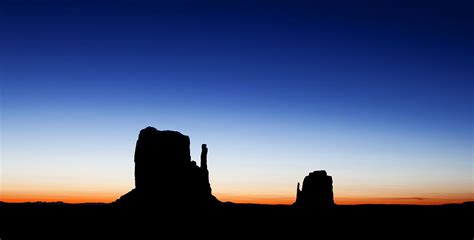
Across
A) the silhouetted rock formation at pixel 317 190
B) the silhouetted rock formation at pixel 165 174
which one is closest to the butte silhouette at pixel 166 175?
→ the silhouetted rock formation at pixel 165 174

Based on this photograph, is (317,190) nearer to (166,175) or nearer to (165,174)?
(166,175)

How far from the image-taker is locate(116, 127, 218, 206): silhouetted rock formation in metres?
101

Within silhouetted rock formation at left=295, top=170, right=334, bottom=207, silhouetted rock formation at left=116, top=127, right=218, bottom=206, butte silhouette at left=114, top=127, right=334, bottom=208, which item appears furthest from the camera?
silhouetted rock formation at left=295, top=170, right=334, bottom=207

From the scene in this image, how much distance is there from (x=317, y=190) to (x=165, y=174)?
55.8 m

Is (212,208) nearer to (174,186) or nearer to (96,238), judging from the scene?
(174,186)

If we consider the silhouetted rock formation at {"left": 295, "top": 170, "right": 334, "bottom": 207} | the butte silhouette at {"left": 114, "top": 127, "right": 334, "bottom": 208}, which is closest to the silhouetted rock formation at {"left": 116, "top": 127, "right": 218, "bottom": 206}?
the butte silhouette at {"left": 114, "top": 127, "right": 334, "bottom": 208}

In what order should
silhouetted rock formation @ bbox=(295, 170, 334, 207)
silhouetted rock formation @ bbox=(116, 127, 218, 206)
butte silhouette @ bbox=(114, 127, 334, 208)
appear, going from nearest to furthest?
1. butte silhouette @ bbox=(114, 127, 334, 208)
2. silhouetted rock formation @ bbox=(116, 127, 218, 206)
3. silhouetted rock formation @ bbox=(295, 170, 334, 207)

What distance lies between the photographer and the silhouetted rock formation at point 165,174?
100556 mm

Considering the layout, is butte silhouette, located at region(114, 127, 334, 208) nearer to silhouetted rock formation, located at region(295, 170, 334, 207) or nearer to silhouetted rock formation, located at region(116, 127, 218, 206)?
silhouetted rock formation, located at region(116, 127, 218, 206)

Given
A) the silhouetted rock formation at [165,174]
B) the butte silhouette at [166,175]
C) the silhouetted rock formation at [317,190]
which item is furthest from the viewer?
the silhouetted rock formation at [317,190]

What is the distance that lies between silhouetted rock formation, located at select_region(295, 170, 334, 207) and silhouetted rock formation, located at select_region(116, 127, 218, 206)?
42063 millimetres

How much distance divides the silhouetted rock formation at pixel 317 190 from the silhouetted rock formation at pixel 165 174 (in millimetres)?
42063

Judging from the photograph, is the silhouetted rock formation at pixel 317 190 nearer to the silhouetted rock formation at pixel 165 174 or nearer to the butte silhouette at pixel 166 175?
the butte silhouette at pixel 166 175

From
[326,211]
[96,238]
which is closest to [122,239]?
[96,238]
